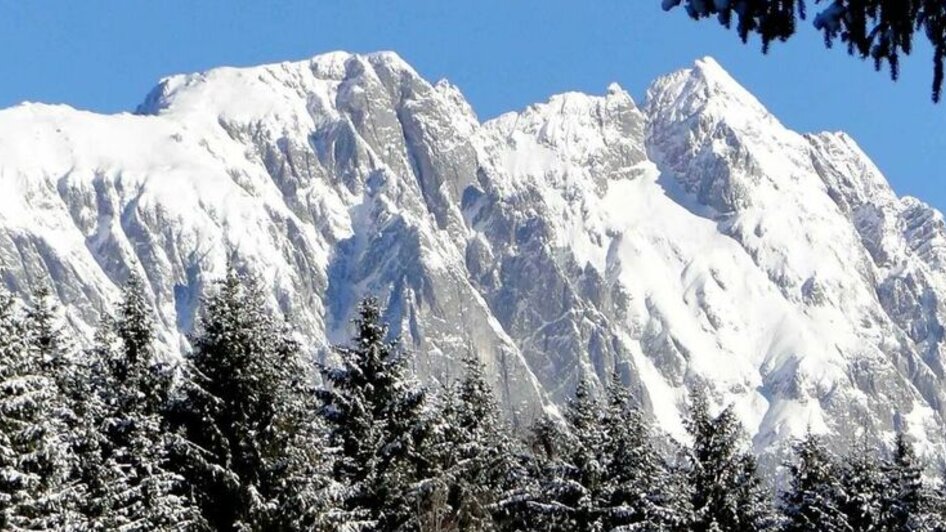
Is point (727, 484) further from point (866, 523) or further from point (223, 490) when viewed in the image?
point (223, 490)

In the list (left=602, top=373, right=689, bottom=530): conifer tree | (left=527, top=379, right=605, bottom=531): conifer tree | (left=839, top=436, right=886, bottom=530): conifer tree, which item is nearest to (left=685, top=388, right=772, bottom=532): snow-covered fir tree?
(left=602, top=373, right=689, bottom=530): conifer tree

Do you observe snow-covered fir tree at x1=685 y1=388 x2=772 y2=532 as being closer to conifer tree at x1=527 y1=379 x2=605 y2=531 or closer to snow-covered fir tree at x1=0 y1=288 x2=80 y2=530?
conifer tree at x1=527 y1=379 x2=605 y2=531

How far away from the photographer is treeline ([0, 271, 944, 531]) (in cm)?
3056

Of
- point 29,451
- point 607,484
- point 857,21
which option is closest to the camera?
point 857,21

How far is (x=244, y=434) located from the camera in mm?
34344

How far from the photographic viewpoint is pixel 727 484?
4128cm

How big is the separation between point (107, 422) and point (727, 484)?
16.8 m

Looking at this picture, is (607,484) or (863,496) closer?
(607,484)

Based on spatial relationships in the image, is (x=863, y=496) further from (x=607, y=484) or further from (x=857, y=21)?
(x=857, y=21)

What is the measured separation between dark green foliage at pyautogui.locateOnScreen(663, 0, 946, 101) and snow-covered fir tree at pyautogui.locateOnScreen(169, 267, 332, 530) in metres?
25.9

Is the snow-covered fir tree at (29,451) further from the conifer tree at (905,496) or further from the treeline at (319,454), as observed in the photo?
the conifer tree at (905,496)

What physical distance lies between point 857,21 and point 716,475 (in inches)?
1316

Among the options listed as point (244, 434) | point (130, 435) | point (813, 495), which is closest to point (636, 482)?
point (813, 495)

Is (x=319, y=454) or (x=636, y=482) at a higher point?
(x=636, y=482)
